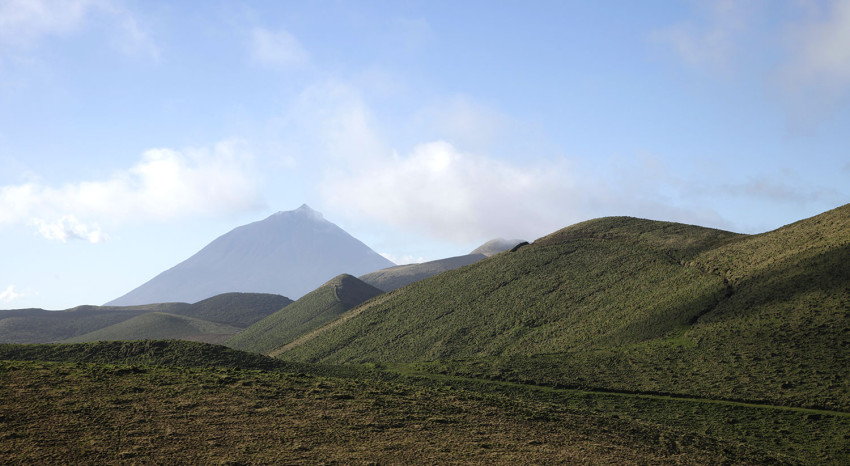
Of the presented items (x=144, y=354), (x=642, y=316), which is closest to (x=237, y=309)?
(x=144, y=354)

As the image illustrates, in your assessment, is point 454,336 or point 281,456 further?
point 454,336

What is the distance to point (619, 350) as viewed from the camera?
195ft

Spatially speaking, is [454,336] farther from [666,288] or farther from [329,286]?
[329,286]

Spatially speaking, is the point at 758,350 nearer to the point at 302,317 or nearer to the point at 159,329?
the point at 302,317

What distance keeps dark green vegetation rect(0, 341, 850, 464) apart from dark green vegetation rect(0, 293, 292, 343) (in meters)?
98.2

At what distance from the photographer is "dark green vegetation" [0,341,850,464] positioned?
2375cm

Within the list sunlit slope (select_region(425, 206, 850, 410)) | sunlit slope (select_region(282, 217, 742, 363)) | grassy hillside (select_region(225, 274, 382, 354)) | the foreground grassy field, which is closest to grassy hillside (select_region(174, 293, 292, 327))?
grassy hillside (select_region(225, 274, 382, 354))

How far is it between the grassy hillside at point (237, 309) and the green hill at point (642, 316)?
6617cm

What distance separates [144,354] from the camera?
54656 mm

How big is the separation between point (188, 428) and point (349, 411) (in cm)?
854

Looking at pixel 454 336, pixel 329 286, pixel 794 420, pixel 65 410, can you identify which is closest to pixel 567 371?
pixel 794 420

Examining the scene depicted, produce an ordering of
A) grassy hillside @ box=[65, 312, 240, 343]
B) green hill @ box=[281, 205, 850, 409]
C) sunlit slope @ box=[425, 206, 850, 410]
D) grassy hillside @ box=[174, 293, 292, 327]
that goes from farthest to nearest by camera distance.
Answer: grassy hillside @ box=[174, 293, 292, 327], grassy hillside @ box=[65, 312, 240, 343], green hill @ box=[281, 205, 850, 409], sunlit slope @ box=[425, 206, 850, 410]

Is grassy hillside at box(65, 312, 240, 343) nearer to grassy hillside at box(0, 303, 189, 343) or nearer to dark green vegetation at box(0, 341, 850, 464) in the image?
grassy hillside at box(0, 303, 189, 343)

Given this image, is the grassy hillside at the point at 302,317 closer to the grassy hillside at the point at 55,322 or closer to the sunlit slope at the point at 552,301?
the sunlit slope at the point at 552,301
